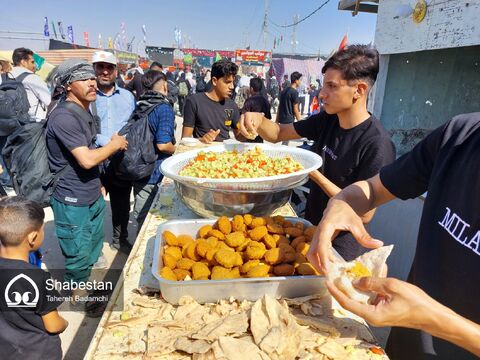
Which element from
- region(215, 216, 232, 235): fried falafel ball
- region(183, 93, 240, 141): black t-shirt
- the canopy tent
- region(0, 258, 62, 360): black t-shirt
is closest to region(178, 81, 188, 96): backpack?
the canopy tent

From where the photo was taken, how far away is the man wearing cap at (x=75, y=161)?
2.62 metres

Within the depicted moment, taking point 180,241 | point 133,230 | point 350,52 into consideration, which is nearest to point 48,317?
point 180,241

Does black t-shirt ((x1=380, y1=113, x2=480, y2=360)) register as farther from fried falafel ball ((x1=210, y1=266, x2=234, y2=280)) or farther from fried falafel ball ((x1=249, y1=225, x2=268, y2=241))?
fried falafel ball ((x1=210, y1=266, x2=234, y2=280))

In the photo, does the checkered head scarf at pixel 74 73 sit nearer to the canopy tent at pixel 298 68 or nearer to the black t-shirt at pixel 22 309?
the black t-shirt at pixel 22 309

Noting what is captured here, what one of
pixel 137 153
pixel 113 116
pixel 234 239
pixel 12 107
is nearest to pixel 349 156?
pixel 234 239

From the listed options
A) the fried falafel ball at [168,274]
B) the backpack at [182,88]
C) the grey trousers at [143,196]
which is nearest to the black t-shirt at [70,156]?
the grey trousers at [143,196]

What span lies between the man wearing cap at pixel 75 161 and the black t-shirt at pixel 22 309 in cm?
108

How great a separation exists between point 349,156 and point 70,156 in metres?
2.25

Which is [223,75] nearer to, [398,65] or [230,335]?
[230,335]

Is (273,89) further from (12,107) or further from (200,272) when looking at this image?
(200,272)

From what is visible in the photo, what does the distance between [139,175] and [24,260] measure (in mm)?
1633

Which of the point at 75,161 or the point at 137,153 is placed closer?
the point at 75,161

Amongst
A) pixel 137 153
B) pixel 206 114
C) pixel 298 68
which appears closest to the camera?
pixel 137 153

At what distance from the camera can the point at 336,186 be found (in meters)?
2.10
